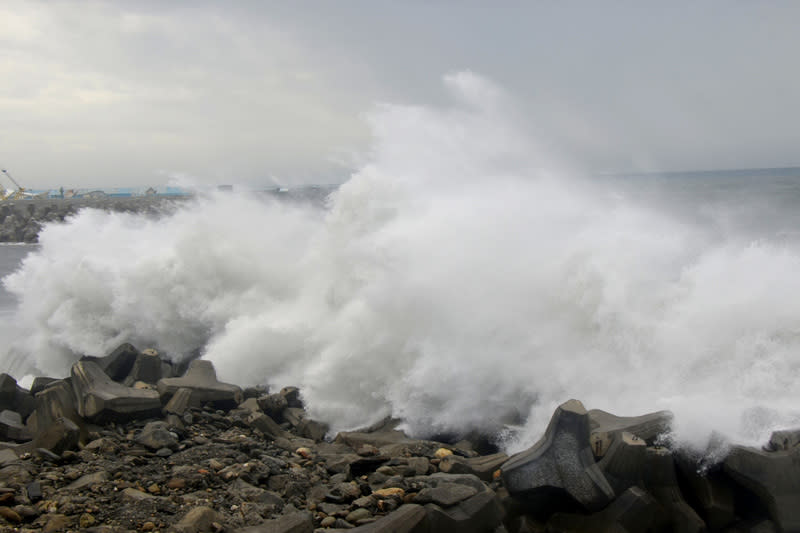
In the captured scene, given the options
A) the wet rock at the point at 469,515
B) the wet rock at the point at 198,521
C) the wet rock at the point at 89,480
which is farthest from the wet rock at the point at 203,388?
the wet rock at the point at 469,515

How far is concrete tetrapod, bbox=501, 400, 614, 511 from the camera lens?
5148 mm

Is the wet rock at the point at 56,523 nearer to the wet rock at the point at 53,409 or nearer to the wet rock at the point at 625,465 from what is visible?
the wet rock at the point at 53,409

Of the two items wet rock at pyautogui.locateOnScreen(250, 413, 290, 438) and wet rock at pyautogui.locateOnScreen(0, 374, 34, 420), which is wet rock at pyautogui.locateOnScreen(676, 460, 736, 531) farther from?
wet rock at pyautogui.locateOnScreen(0, 374, 34, 420)

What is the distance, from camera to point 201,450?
650 cm

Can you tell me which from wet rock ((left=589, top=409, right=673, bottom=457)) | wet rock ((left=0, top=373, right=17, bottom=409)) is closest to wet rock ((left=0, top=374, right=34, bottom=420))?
wet rock ((left=0, top=373, right=17, bottom=409))

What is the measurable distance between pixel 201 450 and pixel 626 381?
16.5ft

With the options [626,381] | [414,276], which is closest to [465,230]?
[414,276]

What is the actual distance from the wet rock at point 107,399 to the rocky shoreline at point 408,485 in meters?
0.57

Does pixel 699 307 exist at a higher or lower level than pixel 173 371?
higher

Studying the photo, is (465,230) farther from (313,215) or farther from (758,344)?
(313,215)

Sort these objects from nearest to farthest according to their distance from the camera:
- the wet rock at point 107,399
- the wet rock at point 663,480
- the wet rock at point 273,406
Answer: the wet rock at point 663,480 → the wet rock at point 107,399 → the wet rock at point 273,406

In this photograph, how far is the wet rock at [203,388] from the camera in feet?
27.7

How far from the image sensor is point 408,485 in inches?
216

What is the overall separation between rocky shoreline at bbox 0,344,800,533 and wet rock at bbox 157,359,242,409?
1.55 meters
